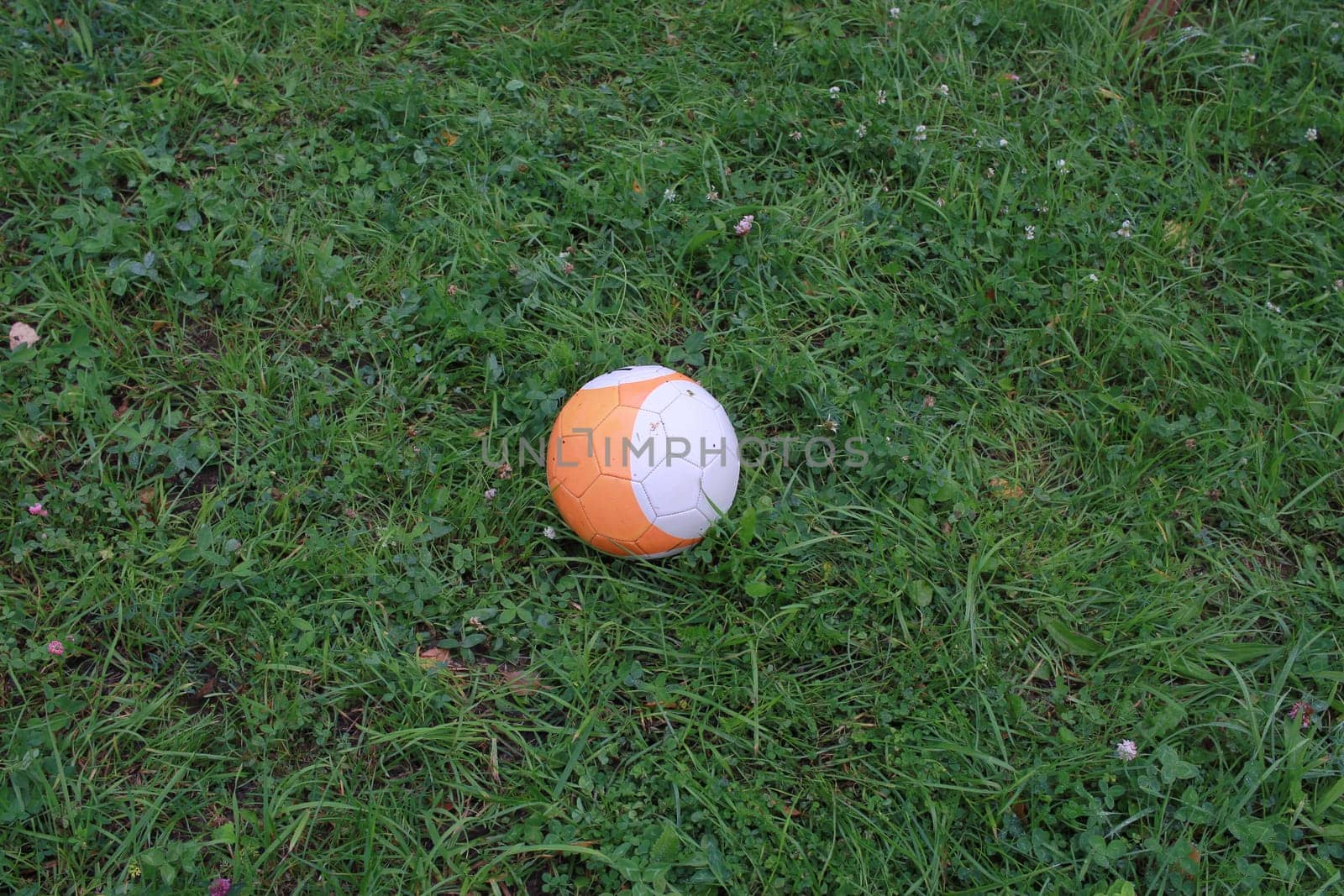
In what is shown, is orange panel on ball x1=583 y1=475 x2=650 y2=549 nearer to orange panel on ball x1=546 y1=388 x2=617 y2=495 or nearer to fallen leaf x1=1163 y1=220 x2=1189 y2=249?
orange panel on ball x1=546 y1=388 x2=617 y2=495

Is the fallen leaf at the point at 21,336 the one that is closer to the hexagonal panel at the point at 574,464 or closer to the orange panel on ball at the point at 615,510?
the hexagonal panel at the point at 574,464

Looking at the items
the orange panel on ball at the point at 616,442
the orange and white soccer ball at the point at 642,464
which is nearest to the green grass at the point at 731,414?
the orange and white soccer ball at the point at 642,464

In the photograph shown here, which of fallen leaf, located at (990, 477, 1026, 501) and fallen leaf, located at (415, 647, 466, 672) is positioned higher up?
fallen leaf, located at (990, 477, 1026, 501)

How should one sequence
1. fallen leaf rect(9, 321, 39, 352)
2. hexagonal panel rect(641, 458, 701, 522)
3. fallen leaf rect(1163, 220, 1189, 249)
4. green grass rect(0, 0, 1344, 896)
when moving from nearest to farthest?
green grass rect(0, 0, 1344, 896), hexagonal panel rect(641, 458, 701, 522), fallen leaf rect(9, 321, 39, 352), fallen leaf rect(1163, 220, 1189, 249)

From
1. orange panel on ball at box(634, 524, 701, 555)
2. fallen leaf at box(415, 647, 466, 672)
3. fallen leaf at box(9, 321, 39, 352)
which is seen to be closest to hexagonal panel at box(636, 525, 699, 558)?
orange panel on ball at box(634, 524, 701, 555)

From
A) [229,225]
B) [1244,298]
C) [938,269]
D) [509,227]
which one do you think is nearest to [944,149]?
[938,269]

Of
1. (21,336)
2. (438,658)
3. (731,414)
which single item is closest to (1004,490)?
(731,414)

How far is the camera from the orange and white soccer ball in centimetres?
229

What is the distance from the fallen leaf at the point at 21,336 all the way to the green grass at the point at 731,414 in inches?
3.3

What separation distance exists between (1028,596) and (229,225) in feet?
8.97

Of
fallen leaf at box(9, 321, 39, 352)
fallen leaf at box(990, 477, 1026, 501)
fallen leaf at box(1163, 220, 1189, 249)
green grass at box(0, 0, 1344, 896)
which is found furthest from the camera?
fallen leaf at box(1163, 220, 1189, 249)

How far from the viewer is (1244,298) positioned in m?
3.04

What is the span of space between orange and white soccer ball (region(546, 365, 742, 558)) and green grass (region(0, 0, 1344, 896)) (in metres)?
0.13

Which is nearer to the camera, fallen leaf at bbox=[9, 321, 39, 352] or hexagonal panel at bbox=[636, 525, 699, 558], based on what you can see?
hexagonal panel at bbox=[636, 525, 699, 558]
